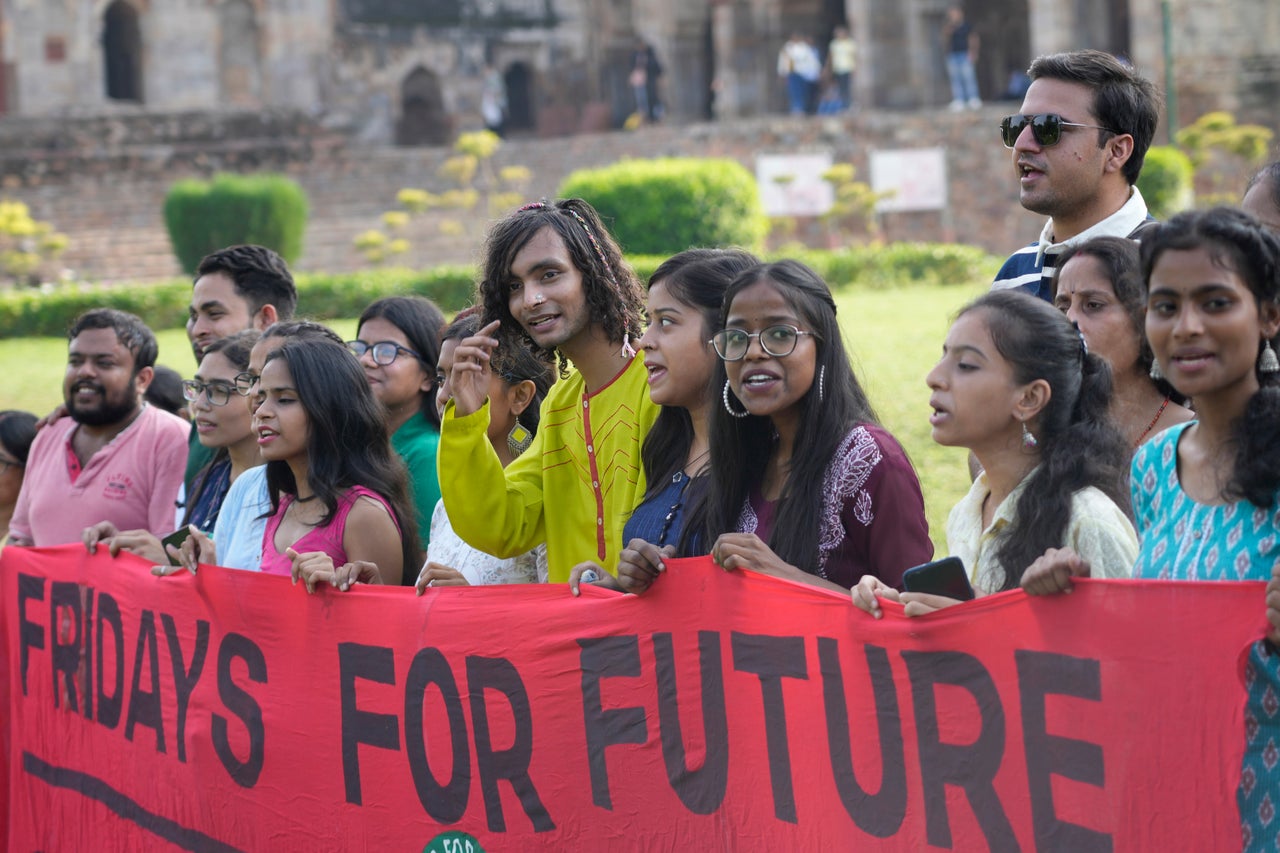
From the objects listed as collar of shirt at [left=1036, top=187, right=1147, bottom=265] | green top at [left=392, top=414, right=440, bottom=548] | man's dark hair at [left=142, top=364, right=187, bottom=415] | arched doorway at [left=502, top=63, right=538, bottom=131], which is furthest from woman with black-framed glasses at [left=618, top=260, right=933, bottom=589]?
arched doorway at [left=502, top=63, right=538, bottom=131]

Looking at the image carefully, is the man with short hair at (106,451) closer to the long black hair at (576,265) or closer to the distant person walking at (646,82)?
the long black hair at (576,265)

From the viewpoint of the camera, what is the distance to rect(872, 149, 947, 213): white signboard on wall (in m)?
24.5

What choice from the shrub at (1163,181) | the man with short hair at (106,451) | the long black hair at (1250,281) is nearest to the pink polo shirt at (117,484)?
the man with short hair at (106,451)

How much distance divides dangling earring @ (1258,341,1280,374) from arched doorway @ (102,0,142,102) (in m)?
37.2

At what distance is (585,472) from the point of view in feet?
13.8

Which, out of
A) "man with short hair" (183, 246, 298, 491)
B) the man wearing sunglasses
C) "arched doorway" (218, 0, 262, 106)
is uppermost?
"arched doorway" (218, 0, 262, 106)

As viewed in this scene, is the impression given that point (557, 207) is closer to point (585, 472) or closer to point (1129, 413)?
point (585, 472)

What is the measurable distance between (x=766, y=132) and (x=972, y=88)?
3.57 meters

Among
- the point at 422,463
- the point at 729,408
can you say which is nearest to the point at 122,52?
the point at 422,463

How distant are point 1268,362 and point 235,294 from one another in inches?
152

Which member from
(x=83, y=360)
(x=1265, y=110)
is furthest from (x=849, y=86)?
(x=83, y=360)

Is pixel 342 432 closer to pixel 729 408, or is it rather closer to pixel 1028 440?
pixel 729 408

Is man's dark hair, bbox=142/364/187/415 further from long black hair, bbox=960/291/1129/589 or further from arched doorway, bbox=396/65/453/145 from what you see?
arched doorway, bbox=396/65/453/145

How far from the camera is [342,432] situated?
4.55m
